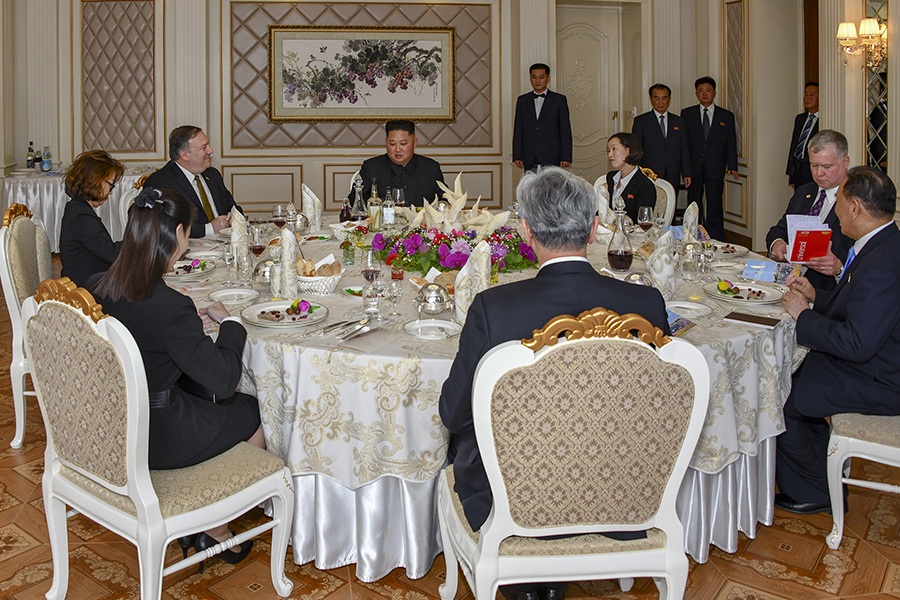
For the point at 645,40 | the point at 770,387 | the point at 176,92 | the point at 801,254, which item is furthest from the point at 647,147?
the point at 770,387

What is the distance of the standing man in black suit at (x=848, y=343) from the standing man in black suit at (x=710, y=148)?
216 inches

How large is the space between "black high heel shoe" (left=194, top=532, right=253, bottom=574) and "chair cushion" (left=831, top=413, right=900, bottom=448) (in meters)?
1.88

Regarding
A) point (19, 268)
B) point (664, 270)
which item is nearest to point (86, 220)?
point (19, 268)

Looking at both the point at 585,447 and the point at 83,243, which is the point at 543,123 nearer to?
the point at 83,243

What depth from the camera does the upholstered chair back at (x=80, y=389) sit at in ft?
6.54

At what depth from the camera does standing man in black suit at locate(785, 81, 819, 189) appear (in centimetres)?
746

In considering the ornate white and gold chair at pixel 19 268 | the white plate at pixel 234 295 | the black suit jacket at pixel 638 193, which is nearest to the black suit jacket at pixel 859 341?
the white plate at pixel 234 295

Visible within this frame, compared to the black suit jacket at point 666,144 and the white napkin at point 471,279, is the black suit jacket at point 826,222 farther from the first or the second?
the black suit jacket at point 666,144

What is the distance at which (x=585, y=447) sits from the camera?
1800 mm

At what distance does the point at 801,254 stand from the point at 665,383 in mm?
1685

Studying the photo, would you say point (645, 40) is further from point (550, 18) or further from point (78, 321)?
point (78, 321)

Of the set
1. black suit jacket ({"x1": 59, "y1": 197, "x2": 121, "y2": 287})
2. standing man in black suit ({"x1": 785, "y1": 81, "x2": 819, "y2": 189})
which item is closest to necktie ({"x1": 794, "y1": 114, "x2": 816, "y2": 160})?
standing man in black suit ({"x1": 785, "y1": 81, "x2": 819, "y2": 189})

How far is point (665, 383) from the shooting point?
5.87ft

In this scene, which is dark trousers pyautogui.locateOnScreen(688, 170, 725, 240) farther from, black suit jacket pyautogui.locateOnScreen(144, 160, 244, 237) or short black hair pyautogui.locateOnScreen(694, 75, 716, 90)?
black suit jacket pyautogui.locateOnScreen(144, 160, 244, 237)
